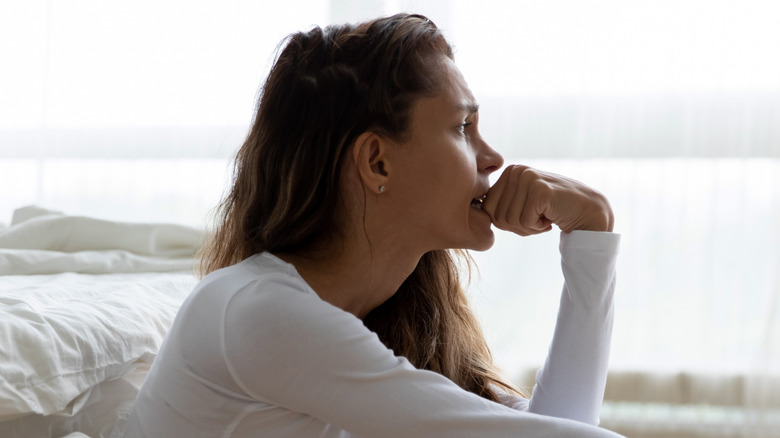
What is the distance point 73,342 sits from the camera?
0.91m

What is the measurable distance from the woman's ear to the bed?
1.16ft

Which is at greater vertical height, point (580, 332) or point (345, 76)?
point (345, 76)

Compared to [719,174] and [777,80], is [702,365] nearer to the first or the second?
[719,174]

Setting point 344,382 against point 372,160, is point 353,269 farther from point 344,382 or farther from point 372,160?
point 344,382

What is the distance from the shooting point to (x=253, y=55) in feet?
9.21

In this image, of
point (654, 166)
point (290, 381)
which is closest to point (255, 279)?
point (290, 381)

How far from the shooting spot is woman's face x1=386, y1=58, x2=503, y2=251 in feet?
3.22

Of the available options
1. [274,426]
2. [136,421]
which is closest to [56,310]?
[136,421]

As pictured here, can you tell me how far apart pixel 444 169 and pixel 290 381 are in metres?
0.35

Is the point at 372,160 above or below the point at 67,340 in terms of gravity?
above

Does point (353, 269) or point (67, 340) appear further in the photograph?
point (353, 269)

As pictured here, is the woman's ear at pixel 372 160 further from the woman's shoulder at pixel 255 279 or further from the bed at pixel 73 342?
the bed at pixel 73 342

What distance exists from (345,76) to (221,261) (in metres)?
0.33

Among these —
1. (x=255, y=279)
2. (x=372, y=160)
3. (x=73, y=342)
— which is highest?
(x=372, y=160)
